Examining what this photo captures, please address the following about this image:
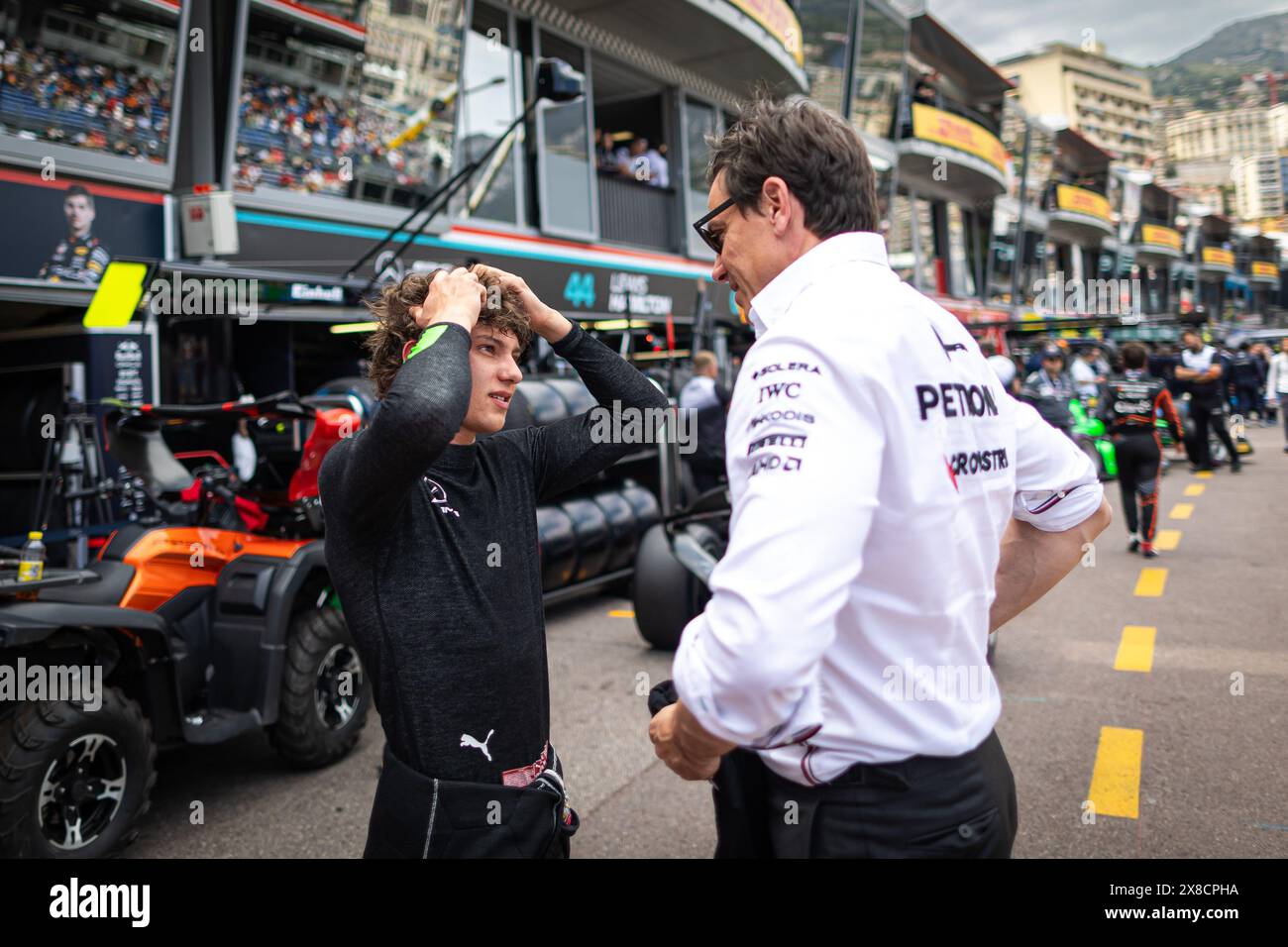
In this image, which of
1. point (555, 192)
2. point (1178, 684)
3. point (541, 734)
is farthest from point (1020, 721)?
point (555, 192)

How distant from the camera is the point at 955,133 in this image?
2891 centimetres

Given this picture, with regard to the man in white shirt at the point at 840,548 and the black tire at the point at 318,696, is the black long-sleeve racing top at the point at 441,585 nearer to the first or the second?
the man in white shirt at the point at 840,548

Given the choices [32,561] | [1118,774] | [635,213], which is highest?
[635,213]

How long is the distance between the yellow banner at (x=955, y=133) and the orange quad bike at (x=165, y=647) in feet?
85.6

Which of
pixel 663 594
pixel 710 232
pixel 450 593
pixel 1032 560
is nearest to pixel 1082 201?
pixel 663 594

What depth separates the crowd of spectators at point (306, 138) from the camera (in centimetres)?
950

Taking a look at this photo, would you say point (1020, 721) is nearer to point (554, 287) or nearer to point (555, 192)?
point (554, 287)

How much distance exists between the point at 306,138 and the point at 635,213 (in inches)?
293

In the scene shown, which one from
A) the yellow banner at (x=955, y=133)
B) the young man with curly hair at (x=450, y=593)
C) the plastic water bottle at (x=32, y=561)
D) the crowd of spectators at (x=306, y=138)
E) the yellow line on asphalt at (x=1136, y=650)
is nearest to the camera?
the young man with curly hair at (x=450, y=593)

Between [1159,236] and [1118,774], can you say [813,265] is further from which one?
[1159,236]

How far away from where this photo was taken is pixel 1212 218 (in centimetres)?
6328

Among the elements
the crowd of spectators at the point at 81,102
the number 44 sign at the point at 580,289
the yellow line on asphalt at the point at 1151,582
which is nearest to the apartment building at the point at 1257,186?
the number 44 sign at the point at 580,289

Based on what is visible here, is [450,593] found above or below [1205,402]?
below
